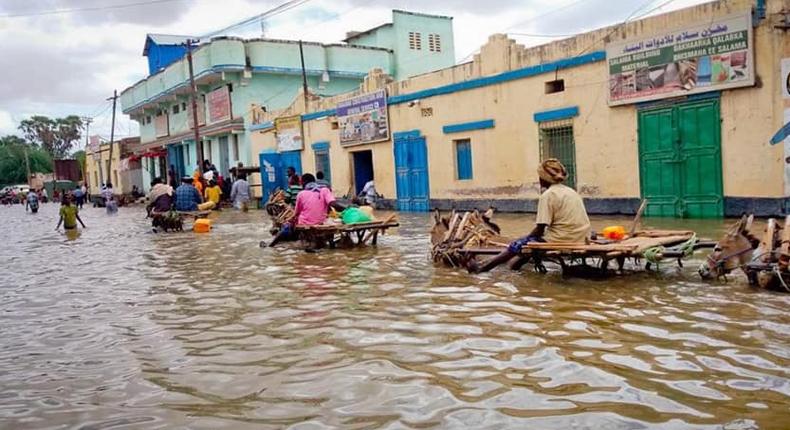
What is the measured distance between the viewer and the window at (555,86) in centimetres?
1615

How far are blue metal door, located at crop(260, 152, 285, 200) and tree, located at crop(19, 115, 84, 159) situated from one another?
224ft

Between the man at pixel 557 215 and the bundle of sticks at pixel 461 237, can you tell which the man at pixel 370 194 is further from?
the man at pixel 557 215

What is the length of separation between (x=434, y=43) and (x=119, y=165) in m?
28.0

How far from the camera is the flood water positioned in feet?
12.8

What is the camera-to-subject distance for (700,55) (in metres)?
12.9

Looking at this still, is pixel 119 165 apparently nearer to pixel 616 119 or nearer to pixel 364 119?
pixel 364 119

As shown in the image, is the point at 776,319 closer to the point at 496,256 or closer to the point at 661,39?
the point at 496,256

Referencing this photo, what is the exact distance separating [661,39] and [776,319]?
9.47 m

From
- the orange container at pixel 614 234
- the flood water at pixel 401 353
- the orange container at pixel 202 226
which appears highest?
the orange container at pixel 614 234

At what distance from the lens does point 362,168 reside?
24953 mm

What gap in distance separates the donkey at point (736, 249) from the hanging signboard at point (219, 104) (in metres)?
28.2

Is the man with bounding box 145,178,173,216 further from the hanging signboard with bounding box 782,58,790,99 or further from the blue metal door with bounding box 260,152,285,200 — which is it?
the hanging signboard with bounding box 782,58,790,99

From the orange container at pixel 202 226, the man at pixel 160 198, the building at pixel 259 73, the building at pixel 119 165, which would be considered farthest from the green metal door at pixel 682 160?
the building at pixel 119 165

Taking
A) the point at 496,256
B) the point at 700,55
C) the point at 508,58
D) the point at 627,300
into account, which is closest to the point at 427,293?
the point at 496,256
